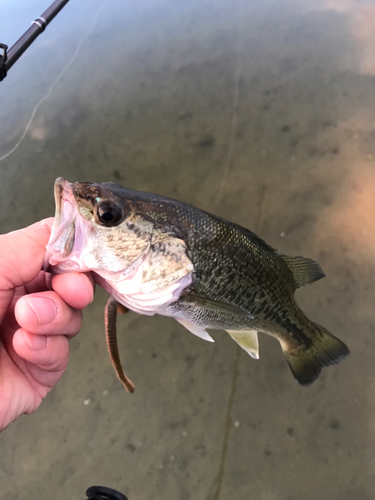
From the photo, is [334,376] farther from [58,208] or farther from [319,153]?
[58,208]

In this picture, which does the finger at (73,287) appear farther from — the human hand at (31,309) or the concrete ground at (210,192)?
the concrete ground at (210,192)

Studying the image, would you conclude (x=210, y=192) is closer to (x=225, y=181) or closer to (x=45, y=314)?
(x=225, y=181)

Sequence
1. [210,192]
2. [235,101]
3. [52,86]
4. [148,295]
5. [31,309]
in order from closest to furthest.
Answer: [31,309], [148,295], [210,192], [235,101], [52,86]

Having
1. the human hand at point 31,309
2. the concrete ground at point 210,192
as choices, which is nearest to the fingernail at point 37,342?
the human hand at point 31,309

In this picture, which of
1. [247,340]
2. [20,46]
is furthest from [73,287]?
[20,46]

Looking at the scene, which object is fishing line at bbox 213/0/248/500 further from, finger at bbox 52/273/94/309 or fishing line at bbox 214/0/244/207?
finger at bbox 52/273/94/309

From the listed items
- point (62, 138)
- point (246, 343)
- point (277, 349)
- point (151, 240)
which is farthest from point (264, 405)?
point (62, 138)

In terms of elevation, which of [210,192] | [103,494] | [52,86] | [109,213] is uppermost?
A: [109,213]
